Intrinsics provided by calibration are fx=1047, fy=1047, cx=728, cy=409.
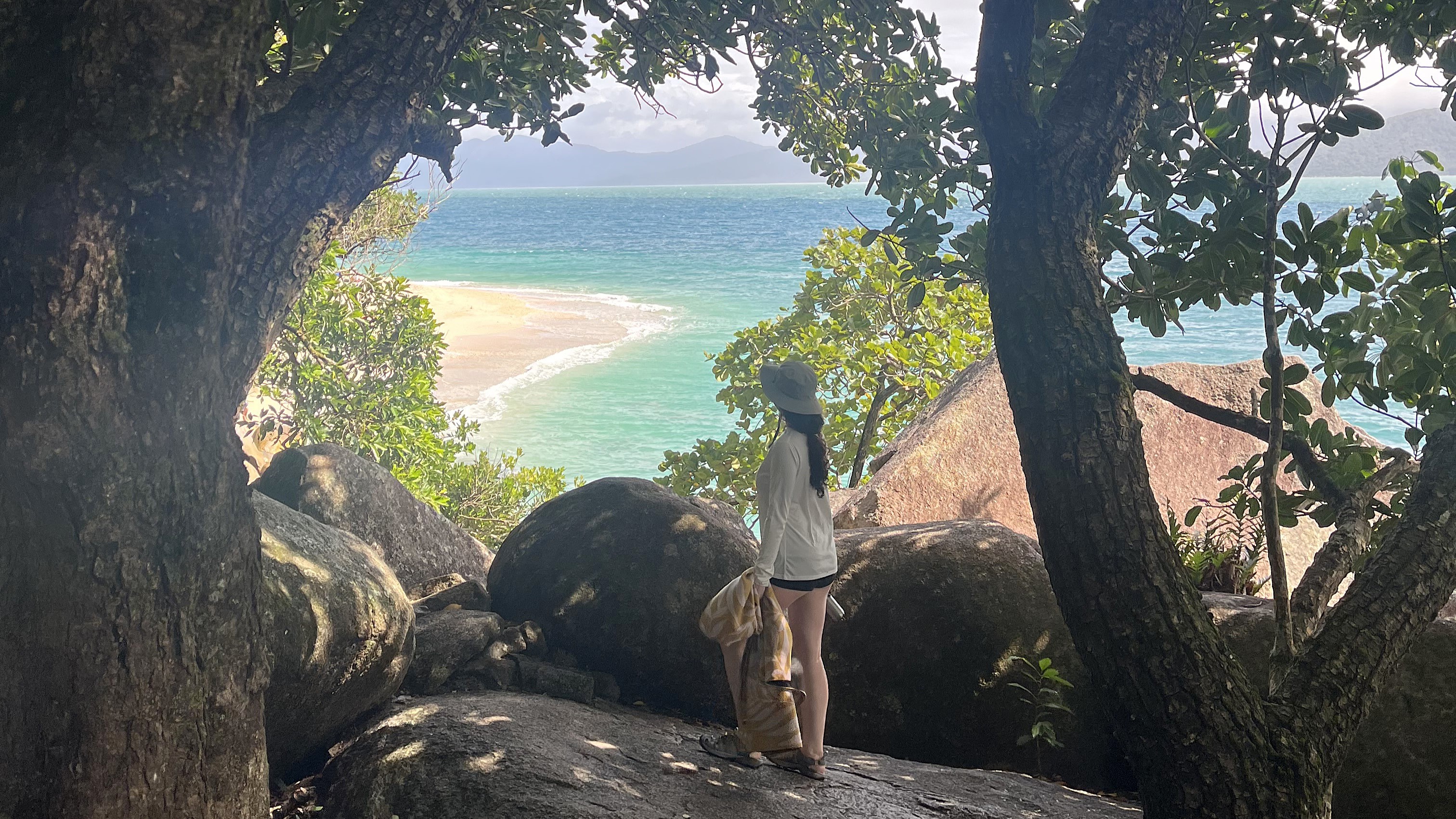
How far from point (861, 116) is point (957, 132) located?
905 mm

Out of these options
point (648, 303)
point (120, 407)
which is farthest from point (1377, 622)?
point (648, 303)

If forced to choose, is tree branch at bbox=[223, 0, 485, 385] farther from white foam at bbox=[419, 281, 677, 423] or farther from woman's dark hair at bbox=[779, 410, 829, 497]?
white foam at bbox=[419, 281, 677, 423]

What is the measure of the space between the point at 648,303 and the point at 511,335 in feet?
43.4

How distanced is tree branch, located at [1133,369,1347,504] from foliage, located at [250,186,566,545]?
8862mm

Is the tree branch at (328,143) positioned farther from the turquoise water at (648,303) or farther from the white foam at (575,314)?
the white foam at (575,314)

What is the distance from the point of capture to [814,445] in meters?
5.00

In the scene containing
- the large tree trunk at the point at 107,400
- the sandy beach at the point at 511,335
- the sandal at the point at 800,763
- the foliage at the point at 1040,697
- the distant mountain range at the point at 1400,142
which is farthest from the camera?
the distant mountain range at the point at 1400,142

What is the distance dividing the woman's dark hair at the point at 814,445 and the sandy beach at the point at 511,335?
21.1m

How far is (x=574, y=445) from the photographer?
26797mm

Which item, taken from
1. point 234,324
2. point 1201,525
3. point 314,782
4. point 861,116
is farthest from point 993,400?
point 234,324

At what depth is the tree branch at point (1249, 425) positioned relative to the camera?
3.66 meters

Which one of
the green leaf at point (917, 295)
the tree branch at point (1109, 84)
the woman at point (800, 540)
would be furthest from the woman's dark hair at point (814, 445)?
the tree branch at point (1109, 84)

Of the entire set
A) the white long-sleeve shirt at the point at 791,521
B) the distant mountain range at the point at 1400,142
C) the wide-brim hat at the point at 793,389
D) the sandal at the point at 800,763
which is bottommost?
the sandal at the point at 800,763

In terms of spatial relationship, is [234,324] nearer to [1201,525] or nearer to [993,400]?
[993,400]
